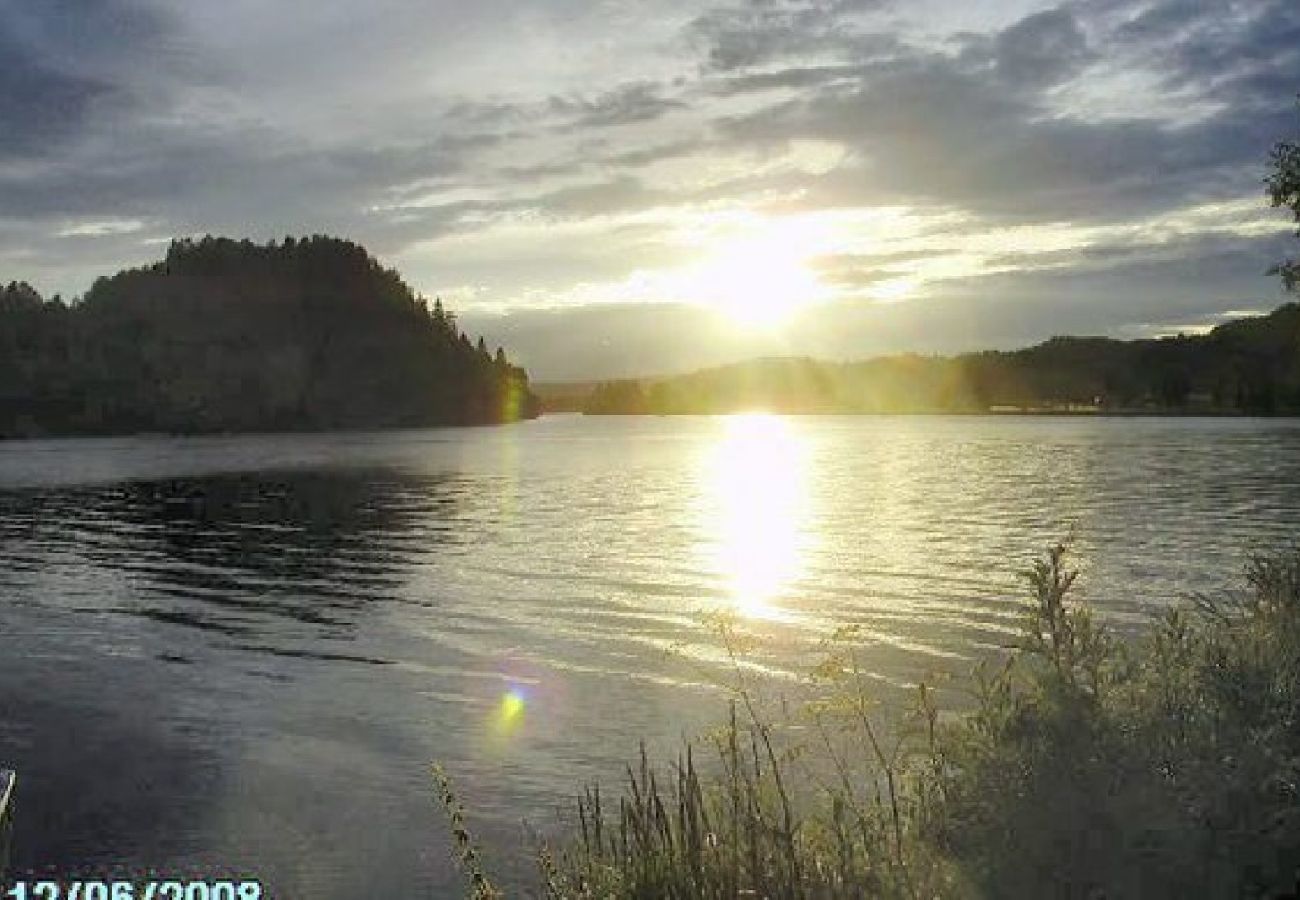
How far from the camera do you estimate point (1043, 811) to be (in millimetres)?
11047

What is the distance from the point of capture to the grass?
33.3ft

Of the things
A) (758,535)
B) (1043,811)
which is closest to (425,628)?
(1043,811)

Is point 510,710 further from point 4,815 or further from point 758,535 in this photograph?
point 758,535

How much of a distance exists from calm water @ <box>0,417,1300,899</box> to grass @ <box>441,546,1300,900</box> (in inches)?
241

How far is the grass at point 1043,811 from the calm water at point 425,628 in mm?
6126

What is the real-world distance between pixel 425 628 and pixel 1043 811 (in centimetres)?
2611

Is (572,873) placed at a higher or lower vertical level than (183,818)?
higher

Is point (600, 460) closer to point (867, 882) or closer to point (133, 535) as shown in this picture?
point (133, 535)

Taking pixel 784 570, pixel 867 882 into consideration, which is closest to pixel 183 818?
pixel 867 882

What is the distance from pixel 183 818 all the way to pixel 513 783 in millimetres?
5238

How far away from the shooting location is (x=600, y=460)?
159875 mm
